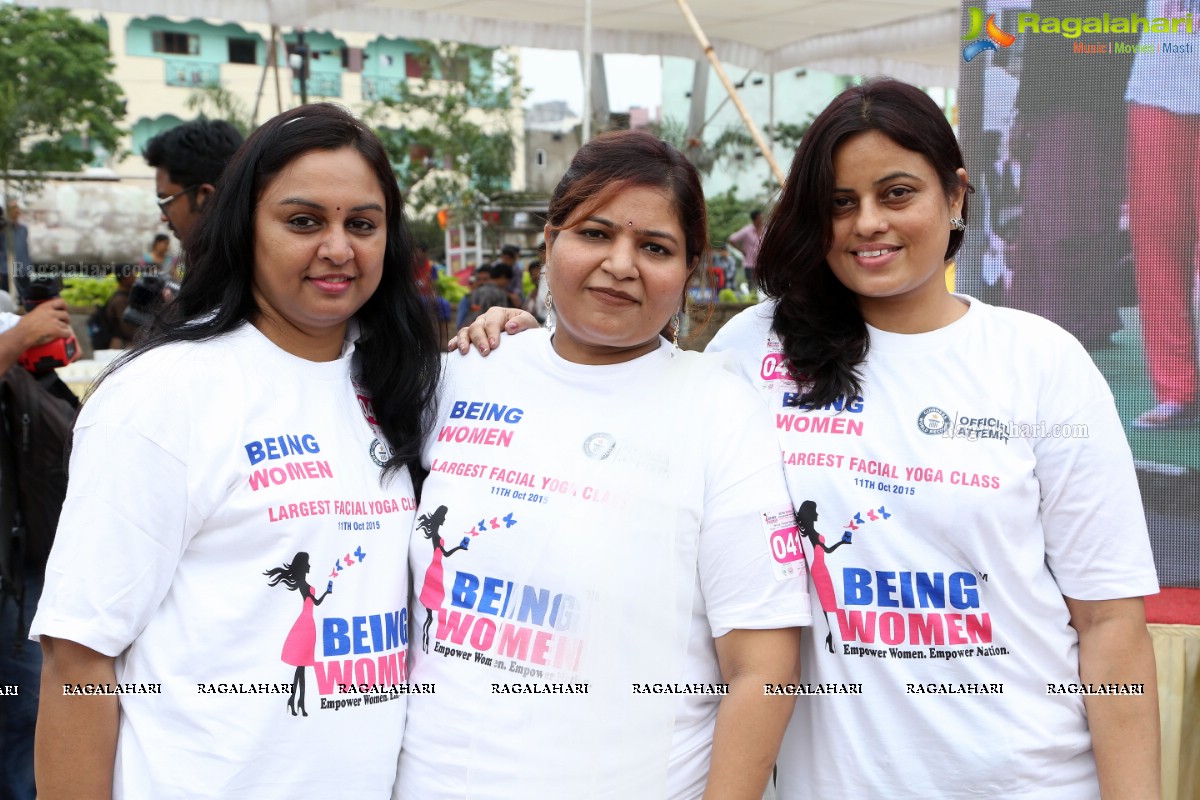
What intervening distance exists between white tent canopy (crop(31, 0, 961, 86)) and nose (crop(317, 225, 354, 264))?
530 centimetres

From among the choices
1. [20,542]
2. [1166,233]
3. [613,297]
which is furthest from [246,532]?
[1166,233]

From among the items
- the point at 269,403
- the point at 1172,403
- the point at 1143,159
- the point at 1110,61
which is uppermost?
the point at 1110,61

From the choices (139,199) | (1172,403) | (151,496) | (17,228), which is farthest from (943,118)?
(139,199)

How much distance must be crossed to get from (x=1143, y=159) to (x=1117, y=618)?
171cm

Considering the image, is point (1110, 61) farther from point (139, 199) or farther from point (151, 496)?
point (139, 199)

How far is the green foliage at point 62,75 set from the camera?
1817 cm

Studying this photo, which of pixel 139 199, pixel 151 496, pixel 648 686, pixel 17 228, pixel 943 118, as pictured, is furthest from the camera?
pixel 139 199

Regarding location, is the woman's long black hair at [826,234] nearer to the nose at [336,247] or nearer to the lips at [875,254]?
the lips at [875,254]

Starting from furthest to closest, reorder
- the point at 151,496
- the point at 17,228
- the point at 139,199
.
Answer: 1. the point at 139,199
2. the point at 17,228
3. the point at 151,496

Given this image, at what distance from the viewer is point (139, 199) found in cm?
1683

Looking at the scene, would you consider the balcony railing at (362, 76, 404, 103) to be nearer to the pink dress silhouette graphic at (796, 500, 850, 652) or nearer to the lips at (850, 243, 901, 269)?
the lips at (850, 243, 901, 269)

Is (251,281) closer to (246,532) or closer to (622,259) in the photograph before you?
(246,532)

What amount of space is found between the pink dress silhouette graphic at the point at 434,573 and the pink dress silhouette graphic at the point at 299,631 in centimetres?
20

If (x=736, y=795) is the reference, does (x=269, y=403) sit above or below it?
above
